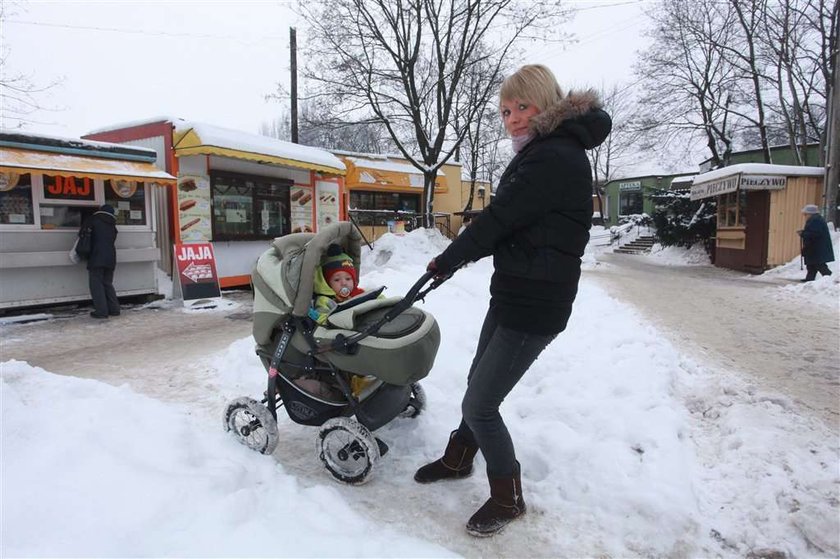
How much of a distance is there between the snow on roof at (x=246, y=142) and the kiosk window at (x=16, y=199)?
2.69 meters

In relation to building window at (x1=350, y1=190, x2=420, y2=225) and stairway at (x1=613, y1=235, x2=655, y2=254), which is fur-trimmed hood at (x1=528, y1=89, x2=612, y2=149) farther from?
stairway at (x1=613, y1=235, x2=655, y2=254)

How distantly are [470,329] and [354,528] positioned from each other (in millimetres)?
3609

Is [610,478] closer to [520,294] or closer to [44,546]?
[520,294]

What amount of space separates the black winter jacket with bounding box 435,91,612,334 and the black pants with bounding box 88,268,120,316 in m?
7.81

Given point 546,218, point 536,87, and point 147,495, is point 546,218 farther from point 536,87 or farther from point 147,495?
point 147,495

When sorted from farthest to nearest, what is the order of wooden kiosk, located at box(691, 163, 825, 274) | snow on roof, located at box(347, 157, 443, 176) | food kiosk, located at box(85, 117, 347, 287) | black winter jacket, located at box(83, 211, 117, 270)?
snow on roof, located at box(347, 157, 443, 176) → wooden kiosk, located at box(691, 163, 825, 274) → food kiosk, located at box(85, 117, 347, 287) → black winter jacket, located at box(83, 211, 117, 270)

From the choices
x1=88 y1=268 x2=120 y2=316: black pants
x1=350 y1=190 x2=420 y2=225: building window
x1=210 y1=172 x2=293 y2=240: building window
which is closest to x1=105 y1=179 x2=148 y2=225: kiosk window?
x1=88 y1=268 x2=120 y2=316: black pants

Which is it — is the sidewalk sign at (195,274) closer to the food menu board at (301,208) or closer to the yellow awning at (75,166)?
the yellow awning at (75,166)

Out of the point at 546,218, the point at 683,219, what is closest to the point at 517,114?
the point at 546,218

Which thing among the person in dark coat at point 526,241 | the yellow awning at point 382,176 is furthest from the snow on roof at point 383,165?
the person in dark coat at point 526,241

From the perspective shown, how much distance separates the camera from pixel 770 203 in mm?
13883

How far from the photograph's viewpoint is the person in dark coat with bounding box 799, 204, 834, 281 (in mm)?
10719

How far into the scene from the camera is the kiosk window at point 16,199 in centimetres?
759

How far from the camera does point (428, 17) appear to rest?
19.8 m
